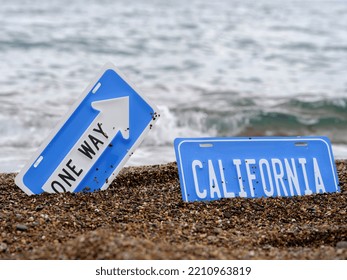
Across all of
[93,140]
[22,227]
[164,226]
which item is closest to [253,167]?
[164,226]

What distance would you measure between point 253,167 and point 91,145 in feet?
2.73

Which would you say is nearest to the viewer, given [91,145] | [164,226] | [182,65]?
[164,226]

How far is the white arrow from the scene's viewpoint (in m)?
3.22

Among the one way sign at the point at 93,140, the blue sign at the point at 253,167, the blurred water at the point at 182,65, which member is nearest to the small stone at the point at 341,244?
the blue sign at the point at 253,167

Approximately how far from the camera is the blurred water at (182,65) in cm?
694

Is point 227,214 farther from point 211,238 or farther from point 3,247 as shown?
point 3,247

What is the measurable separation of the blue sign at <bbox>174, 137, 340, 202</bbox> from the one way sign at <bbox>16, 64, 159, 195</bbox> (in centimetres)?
28

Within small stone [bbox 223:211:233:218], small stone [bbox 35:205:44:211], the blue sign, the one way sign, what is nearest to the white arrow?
the one way sign

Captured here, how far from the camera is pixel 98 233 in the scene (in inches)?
90.4

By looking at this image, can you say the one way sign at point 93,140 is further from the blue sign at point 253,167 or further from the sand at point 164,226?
the blue sign at point 253,167

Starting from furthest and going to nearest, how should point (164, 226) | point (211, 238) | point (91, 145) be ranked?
point (91, 145)
point (164, 226)
point (211, 238)

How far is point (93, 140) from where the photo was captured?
128 inches
